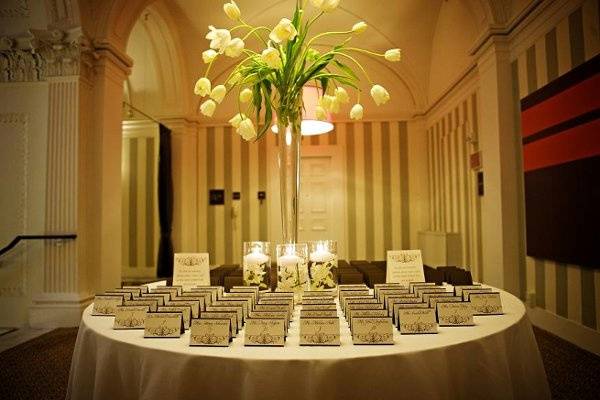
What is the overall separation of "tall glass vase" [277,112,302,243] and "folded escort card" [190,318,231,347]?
2.07 ft

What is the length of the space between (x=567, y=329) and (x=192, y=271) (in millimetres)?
2808

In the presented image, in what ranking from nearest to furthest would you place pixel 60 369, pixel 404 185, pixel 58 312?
1. pixel 60 369
2. pixel 58 312
3. pixel 404 185

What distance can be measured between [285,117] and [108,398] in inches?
41.7

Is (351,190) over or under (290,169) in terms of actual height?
over

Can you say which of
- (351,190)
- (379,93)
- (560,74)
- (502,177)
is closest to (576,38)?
(560,74)

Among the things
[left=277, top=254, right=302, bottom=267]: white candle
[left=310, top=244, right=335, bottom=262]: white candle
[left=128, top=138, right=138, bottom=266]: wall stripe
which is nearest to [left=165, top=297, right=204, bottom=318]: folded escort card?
[left=277, top=254, right=302, bottom=267]: white candle

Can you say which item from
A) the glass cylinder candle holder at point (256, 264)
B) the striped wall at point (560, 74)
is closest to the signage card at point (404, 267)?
the glass cylinder candle holder at point (256, 264)

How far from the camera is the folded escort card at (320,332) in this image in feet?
3.32

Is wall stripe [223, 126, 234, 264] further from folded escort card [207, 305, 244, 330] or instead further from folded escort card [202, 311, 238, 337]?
folded escort card [202, 311, 238, 337]

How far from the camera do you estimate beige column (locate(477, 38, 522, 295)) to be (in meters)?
3.71

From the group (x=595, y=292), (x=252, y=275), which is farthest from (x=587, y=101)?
(x=252, y=275)

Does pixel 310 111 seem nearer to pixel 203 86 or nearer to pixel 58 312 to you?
pixel 203 86

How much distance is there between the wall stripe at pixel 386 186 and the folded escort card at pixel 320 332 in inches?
241

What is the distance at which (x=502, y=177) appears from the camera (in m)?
3.74
